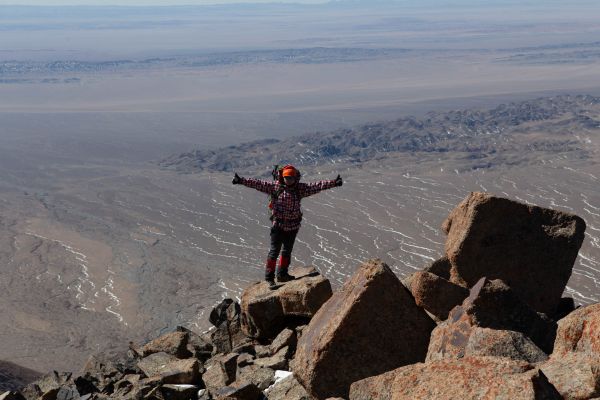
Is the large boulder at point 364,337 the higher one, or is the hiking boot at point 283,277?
the large boulder at point 364,337

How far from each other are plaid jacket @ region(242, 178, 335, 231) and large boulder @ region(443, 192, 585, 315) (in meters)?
2.28

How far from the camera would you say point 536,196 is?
60156 mm

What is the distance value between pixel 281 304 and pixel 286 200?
4.77ft

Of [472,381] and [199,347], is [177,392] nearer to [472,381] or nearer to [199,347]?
[199,347]

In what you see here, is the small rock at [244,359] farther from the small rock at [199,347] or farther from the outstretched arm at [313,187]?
the outstretched arm at [313,187]

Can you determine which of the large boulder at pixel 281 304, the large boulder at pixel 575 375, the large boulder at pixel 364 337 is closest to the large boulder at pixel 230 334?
the large boulder at pixel 281 304

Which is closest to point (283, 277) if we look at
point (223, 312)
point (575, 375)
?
point (223, 312)

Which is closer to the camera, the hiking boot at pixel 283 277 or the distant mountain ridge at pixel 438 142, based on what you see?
the hiking boot at pixel 283 277

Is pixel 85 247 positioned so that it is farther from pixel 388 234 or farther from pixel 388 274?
pixel 388 274

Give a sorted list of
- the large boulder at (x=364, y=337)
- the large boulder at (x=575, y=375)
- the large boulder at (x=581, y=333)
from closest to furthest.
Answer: the large boulder at (x=575, y=375) → the large boulder at (x=581, y=333) → the large boulder at (x=364, y=337)

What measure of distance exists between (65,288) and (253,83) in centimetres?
11289

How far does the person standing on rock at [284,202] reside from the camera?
38.6 ft

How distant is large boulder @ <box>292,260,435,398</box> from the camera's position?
27.8 ft

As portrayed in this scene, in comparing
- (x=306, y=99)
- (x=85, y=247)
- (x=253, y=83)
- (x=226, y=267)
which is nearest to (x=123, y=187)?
(x=85, y=247)
